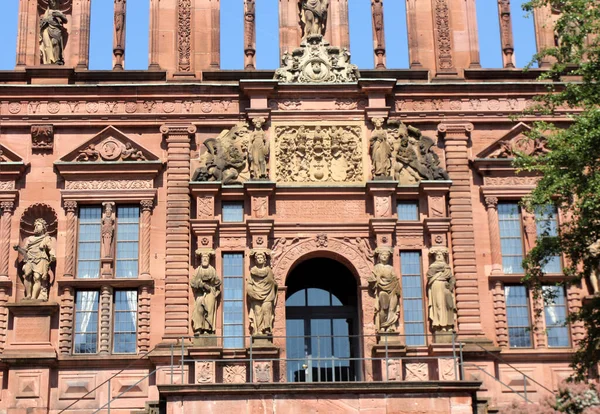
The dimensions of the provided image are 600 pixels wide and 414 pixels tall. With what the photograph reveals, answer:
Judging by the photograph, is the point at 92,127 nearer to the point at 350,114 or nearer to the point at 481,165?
the point at 350,114

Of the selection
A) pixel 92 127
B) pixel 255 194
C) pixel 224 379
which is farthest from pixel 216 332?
pixel 92 127

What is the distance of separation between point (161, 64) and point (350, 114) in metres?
5.55

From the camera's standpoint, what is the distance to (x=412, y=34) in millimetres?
31859

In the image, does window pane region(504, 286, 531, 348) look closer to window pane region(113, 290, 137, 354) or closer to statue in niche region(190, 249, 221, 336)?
statue in niche region(190, 249, 221, 336)

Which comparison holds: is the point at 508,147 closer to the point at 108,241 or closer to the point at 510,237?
the point at 510,237

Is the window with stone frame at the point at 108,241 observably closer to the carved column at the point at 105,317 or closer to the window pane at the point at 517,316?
the carved column at the point at 105,317

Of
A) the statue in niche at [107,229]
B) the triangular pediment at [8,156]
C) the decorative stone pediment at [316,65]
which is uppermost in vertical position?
the decorative stone pediment at [316,65]

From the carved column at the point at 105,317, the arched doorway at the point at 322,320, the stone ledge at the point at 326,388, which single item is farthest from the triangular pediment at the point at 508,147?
the carved column at the point at 105,317

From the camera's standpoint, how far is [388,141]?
30.3m

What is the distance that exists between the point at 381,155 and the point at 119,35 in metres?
8.28

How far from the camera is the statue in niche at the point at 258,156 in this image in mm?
29828

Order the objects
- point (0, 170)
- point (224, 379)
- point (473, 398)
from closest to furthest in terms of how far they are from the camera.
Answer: point (473, 398)
point (224, 379)
point (0, 170)

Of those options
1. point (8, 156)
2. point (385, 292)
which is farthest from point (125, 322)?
point (385, 292)

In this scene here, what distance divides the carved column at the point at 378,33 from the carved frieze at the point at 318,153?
7.64ft
